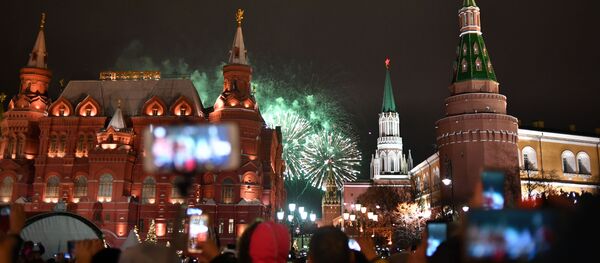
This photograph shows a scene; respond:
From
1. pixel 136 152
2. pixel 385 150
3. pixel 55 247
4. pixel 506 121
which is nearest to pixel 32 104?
pixel 136 152

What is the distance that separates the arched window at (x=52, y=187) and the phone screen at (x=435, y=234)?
189 ft

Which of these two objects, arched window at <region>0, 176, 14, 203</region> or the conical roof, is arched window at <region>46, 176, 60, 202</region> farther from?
the conical roof

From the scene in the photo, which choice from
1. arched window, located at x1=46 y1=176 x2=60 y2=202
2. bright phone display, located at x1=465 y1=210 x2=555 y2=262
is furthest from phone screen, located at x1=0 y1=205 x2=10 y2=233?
arched window, located at x1=46 y1=176 x2=60 y2=202

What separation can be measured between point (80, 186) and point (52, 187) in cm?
310

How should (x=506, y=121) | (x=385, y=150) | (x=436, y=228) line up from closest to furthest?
1. (x=436, y=228)
2. (x=506, y=121)
3. (x=385, y=150)

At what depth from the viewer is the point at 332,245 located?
466cm

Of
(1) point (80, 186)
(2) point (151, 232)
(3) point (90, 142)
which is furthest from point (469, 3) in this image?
(1) point (80, 186)

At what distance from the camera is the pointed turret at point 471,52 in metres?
60.2

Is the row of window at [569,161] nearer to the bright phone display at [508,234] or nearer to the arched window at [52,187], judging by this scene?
the arched window at [52,187]

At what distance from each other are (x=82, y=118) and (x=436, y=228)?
194ft

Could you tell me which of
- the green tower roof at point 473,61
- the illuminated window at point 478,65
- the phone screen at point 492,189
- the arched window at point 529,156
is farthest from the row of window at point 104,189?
the phone screen at point 492,189

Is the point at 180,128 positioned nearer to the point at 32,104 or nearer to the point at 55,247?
the point at 55,247

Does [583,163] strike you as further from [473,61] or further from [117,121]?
[117,121]

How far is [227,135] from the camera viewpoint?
17.9 ft
